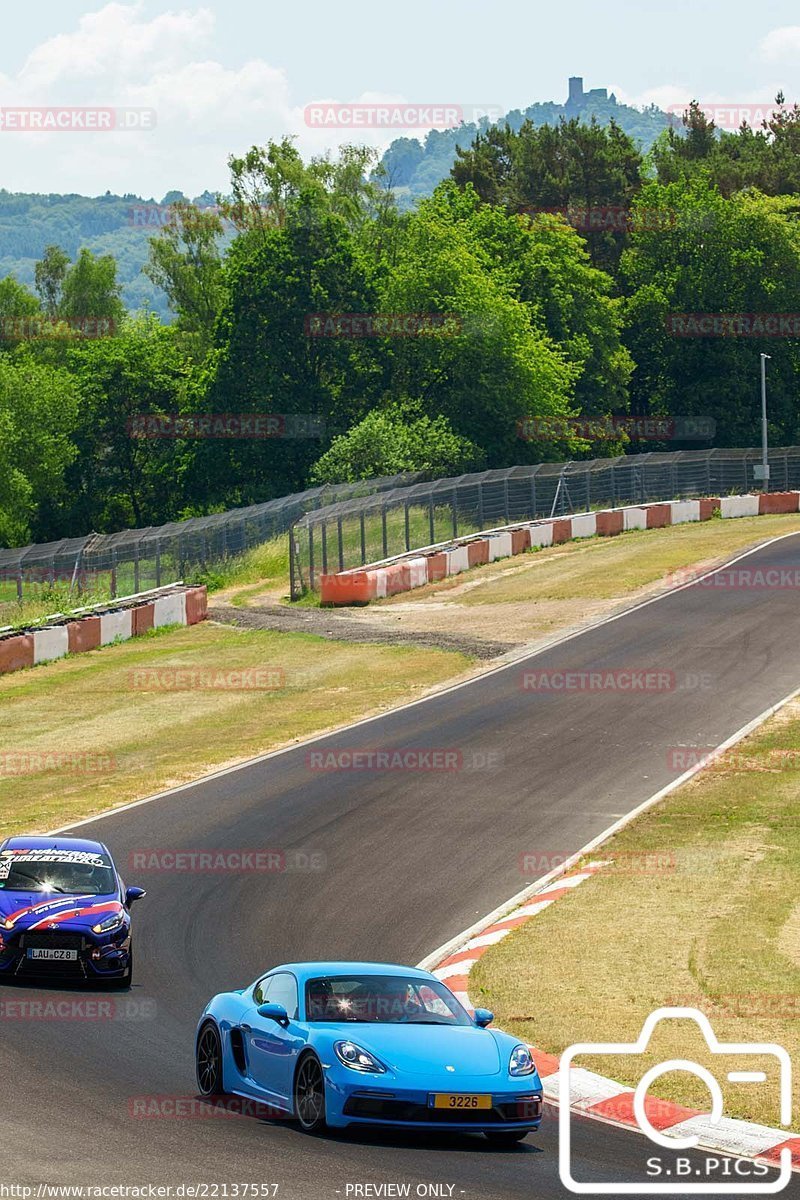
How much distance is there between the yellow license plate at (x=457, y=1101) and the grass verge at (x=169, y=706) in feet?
51.4

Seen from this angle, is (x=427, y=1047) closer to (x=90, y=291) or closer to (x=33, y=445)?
(x=33, y=445)

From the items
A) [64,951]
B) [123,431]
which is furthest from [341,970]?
[123,431]

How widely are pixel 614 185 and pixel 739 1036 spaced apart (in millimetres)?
110735

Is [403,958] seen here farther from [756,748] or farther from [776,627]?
[776,627]

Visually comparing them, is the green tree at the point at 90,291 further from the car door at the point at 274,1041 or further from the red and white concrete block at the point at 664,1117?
the red and white concrete block at the point at 664,1117

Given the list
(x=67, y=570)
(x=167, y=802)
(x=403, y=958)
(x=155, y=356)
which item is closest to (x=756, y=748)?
(x=167, y=802)

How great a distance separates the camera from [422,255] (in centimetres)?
8994

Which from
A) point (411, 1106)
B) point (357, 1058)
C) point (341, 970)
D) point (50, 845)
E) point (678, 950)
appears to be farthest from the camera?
point (50, 845)

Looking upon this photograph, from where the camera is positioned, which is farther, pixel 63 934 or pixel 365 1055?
pixel 63 934

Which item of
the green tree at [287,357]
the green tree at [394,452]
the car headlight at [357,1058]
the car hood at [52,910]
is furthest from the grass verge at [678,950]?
the green tree at [287,357]

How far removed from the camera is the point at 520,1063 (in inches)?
487

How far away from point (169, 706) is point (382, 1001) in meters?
25.6

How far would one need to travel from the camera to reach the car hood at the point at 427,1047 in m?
12.0

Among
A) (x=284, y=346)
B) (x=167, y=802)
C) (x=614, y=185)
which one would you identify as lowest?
(x=167, y=802)
